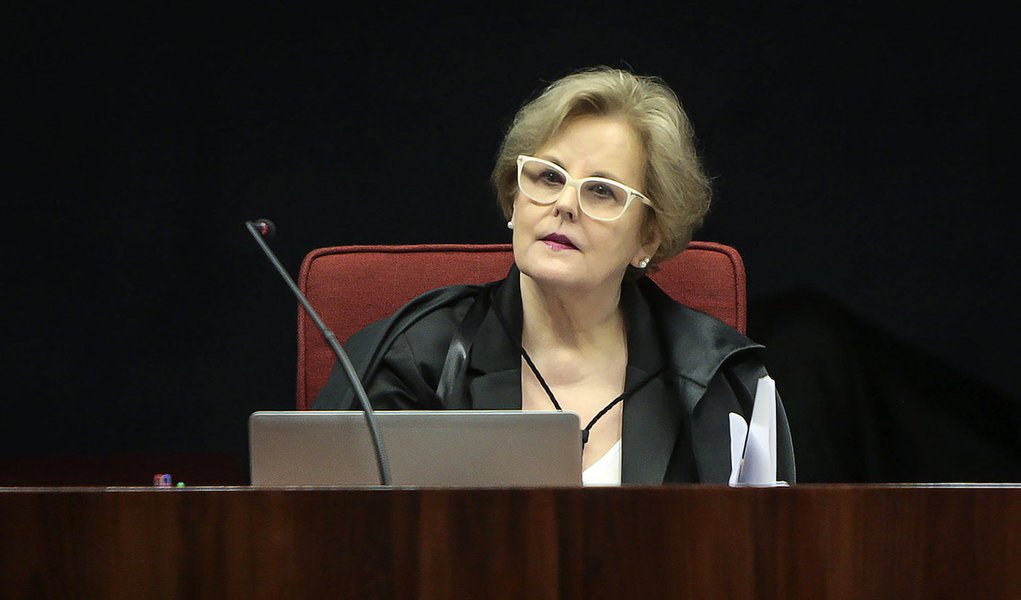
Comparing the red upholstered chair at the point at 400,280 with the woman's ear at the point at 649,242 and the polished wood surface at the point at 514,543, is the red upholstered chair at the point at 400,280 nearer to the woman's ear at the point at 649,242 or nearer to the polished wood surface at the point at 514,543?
the woman's ear at the point at 649,242

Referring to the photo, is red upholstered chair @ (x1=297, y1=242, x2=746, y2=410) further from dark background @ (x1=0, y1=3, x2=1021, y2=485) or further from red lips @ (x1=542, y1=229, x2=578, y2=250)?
dark background @ (x1=0, y1=3, x2=1021, y2=485)

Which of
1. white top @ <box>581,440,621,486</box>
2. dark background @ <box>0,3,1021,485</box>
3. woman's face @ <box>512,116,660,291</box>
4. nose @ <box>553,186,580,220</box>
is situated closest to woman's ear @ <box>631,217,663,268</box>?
woman's face @ <box>512,116,660,291</box>

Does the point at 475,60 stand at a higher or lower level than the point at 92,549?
higher

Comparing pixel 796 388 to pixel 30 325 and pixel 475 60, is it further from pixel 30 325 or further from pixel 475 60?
pixel 30 325

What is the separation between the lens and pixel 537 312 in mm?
1678

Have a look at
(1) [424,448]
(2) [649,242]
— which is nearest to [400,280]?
(2) [649,242]

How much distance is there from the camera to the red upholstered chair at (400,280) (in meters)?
1.71

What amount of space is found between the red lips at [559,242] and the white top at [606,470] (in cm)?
27

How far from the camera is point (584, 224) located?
5.28 ft

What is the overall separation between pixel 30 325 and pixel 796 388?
1389 mm

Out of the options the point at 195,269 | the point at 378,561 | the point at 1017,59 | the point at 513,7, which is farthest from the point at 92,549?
the point at 1017,59

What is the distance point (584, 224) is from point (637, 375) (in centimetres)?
21

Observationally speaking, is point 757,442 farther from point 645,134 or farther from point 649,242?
point 645,134

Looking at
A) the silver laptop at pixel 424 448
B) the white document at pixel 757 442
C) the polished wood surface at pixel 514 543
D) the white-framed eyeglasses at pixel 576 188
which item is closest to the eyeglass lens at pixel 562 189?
the white-framed eyeglasses at pixel 576 188
